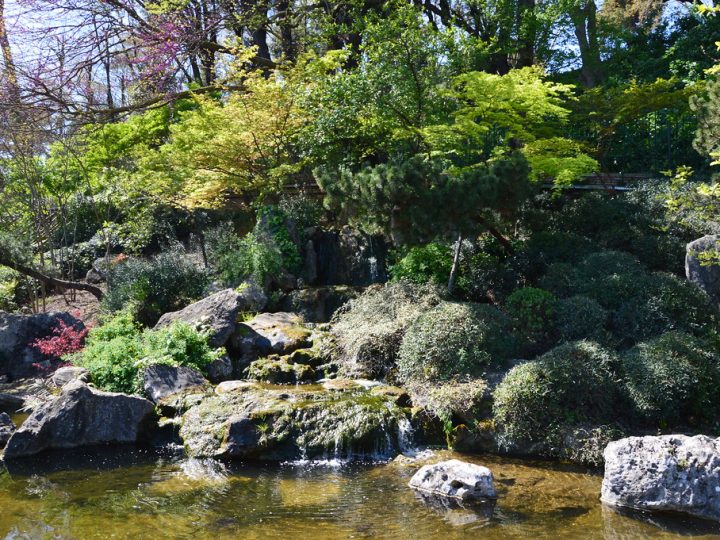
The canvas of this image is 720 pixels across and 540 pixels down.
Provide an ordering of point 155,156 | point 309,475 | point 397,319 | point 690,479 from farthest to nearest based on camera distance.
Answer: point 155,156
point 397,319
point 309,475
point 690,479

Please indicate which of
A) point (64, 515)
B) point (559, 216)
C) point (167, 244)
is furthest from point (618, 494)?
point (167, 244)

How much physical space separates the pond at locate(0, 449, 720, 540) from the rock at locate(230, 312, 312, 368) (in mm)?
3242

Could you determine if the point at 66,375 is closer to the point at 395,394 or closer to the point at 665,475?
the point at 395,394

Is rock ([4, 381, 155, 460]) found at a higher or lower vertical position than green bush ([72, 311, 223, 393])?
lower

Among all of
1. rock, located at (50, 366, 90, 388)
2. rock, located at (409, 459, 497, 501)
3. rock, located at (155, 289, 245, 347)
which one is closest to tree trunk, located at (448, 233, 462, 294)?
rock, located at (155, 289, 245, 347)

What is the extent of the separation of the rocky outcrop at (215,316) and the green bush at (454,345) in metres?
3.29

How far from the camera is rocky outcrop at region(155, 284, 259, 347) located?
1114 centimetres

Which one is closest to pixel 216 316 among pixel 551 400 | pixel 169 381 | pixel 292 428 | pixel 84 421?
pixel 169 381

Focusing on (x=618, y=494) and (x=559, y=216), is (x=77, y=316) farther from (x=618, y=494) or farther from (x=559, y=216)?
(x=618, y=494)

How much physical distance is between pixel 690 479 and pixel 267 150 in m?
10.9

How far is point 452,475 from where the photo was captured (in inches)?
269

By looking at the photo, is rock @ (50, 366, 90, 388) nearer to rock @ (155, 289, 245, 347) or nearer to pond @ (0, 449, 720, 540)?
rock @ (155, 289, 245, 347)

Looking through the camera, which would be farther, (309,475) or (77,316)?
(77,316)

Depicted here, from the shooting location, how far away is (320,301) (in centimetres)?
1323
